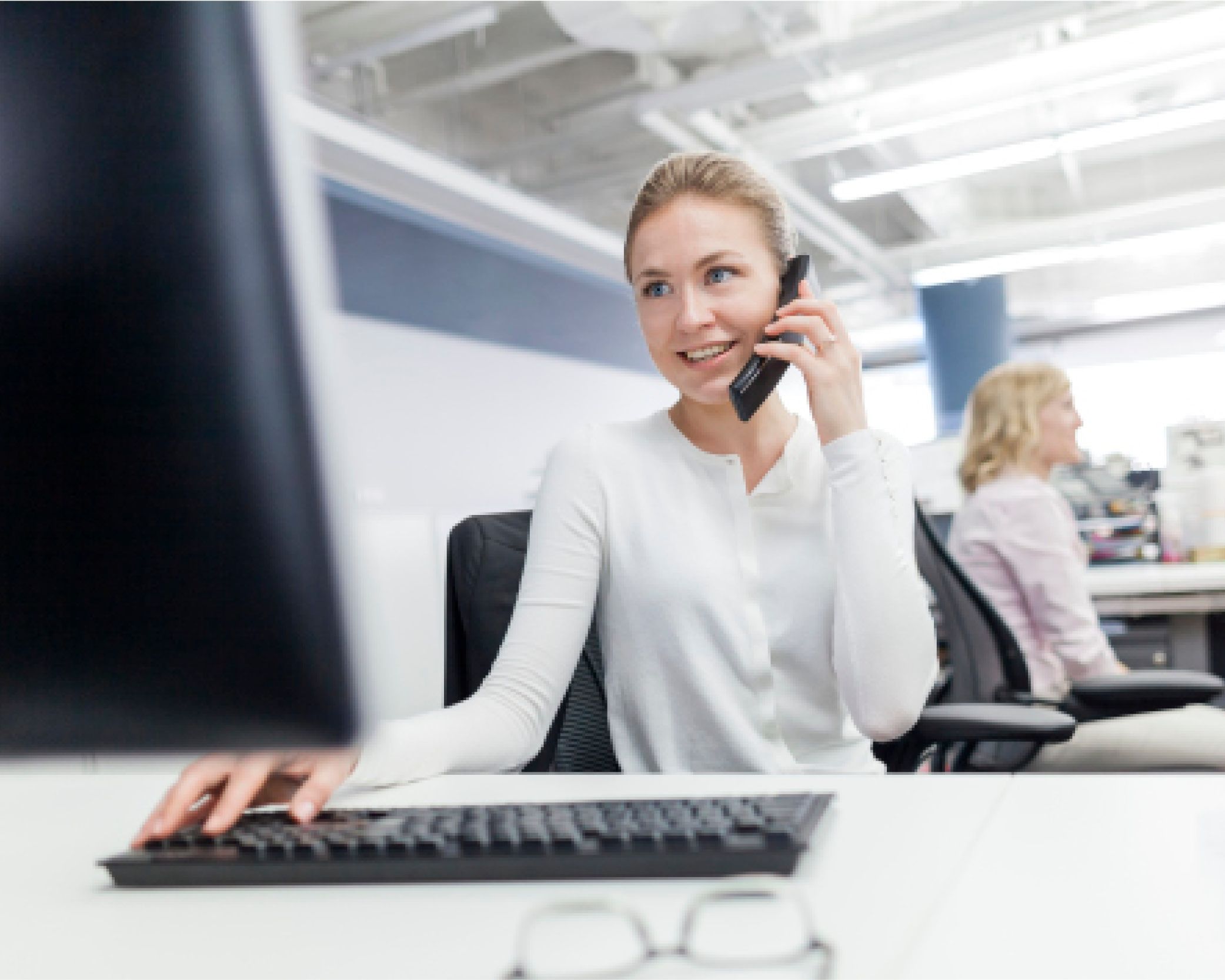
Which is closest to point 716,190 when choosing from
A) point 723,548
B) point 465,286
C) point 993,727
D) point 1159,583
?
point 723,548

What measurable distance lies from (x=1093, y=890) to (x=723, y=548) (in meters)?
0.78

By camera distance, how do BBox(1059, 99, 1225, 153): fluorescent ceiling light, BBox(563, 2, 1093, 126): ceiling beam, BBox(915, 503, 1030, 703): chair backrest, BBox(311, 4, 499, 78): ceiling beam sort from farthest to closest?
BBox(1059, 99, 1225, 153): fluorescent ceiling light, BBox(563, 2, 1093, 126): ceiling beam, BBox(311, 4, 499, 78): ceiling beam, BBox(915, 503, 1030, 703): chair backrest

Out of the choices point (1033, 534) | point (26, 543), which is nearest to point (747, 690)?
point (26, 543)

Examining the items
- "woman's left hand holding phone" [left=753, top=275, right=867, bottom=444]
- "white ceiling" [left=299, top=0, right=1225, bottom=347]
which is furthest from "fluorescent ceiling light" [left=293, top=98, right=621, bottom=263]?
"woman's left hand holding phone" [left=753, top=275, right=867, bottom=444]

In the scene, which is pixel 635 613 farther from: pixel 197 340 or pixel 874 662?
pixel 197 340

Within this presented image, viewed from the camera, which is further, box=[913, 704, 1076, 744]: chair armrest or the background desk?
the background desk

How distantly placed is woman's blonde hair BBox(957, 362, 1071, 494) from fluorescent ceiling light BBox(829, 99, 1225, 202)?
11.8 feet

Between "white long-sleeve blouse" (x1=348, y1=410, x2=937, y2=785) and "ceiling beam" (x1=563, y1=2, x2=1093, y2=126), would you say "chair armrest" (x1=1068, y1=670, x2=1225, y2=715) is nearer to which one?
"white long-sleeve blouse" (x1=348, y1=410, x2=937, y2=785)

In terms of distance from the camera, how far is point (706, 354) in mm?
1371

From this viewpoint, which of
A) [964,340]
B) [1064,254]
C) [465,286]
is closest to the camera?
[465,286]

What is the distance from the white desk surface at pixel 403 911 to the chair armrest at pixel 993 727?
876 millimetres

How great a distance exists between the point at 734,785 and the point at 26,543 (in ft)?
1.87

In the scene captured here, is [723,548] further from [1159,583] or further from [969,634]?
[1159,583]

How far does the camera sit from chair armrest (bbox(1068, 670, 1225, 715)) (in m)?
1.99
